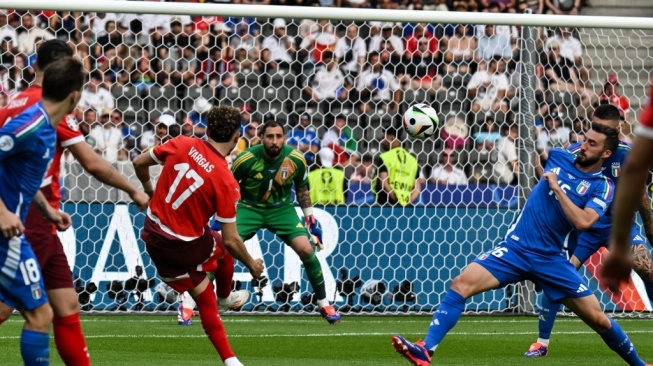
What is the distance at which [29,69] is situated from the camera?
13.9 metres

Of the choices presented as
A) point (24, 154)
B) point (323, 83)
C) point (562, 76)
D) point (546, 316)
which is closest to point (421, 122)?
point (546, 316)

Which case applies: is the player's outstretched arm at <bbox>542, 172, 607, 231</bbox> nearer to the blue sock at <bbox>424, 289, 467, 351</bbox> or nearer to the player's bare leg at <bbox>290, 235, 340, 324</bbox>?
the blue sock at <bbox>424, 289, 467, 351</bbox>

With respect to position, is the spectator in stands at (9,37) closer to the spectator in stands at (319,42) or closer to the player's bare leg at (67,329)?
the spectator in stands at (319,42)

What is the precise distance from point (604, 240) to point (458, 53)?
5431 millimetres

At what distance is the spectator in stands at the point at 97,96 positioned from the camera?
1384 cm

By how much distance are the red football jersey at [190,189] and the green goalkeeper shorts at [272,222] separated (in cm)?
388

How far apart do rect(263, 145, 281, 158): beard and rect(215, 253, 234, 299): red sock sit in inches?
91.6

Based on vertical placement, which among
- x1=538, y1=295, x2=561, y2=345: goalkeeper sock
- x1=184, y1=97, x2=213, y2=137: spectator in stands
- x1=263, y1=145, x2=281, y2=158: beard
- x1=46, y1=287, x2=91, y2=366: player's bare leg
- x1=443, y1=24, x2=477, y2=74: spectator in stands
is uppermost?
x1=443, y1=24, x2=477, y2=74: spectator in stands

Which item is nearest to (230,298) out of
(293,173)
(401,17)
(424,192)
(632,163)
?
(293,173)

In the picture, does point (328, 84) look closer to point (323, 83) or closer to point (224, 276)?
point (323, 83)

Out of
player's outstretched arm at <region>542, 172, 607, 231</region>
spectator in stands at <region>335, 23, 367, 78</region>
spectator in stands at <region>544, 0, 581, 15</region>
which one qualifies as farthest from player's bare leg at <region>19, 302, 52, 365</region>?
spectator in stands at <region>544, 0, 581, 15</region>

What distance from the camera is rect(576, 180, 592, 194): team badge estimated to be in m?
7.98

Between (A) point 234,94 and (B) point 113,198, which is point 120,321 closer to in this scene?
(B) point 113,198

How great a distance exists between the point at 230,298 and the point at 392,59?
629 cm
